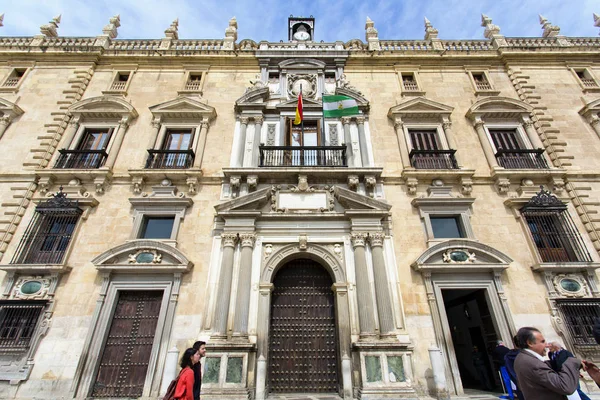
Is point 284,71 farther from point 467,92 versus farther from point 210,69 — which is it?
point 467,92

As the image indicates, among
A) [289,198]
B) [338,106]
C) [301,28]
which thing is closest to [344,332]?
[289,198]

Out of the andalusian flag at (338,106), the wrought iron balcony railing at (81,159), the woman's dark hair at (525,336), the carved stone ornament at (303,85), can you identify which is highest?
the carved stone ornament at (303,85)

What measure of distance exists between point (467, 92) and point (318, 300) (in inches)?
422

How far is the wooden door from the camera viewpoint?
774cm

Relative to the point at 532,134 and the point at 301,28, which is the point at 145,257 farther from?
the point at 532,134

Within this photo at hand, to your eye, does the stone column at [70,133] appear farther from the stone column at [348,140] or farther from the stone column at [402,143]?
the stone column at [402,143]

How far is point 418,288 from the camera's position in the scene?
343 inches

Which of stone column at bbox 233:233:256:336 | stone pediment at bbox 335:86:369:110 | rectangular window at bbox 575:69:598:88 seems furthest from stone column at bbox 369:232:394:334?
rectangular window at bbox 575:69:598:88

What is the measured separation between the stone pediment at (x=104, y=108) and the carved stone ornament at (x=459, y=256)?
40.4 ft

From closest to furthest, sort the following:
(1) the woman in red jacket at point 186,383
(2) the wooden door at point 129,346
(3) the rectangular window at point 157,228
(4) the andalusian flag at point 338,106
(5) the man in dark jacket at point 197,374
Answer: (1) the woman in red jacket at point 186,383
(5) the man in dark jacket at point 197,374
(2) the wooden door at point 129,346
(3) the rectangular window at point 157,228
(4) the andalusian flag at point 338,106

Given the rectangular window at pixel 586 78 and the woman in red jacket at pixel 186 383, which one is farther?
the rectangular window at pixel 586 78

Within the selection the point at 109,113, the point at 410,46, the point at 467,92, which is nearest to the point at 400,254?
the point at 467,92

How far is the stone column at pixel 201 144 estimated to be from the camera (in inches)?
424

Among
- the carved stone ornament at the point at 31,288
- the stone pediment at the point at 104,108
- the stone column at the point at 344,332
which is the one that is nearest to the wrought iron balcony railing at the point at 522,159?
the stone column at the point at 344,332
